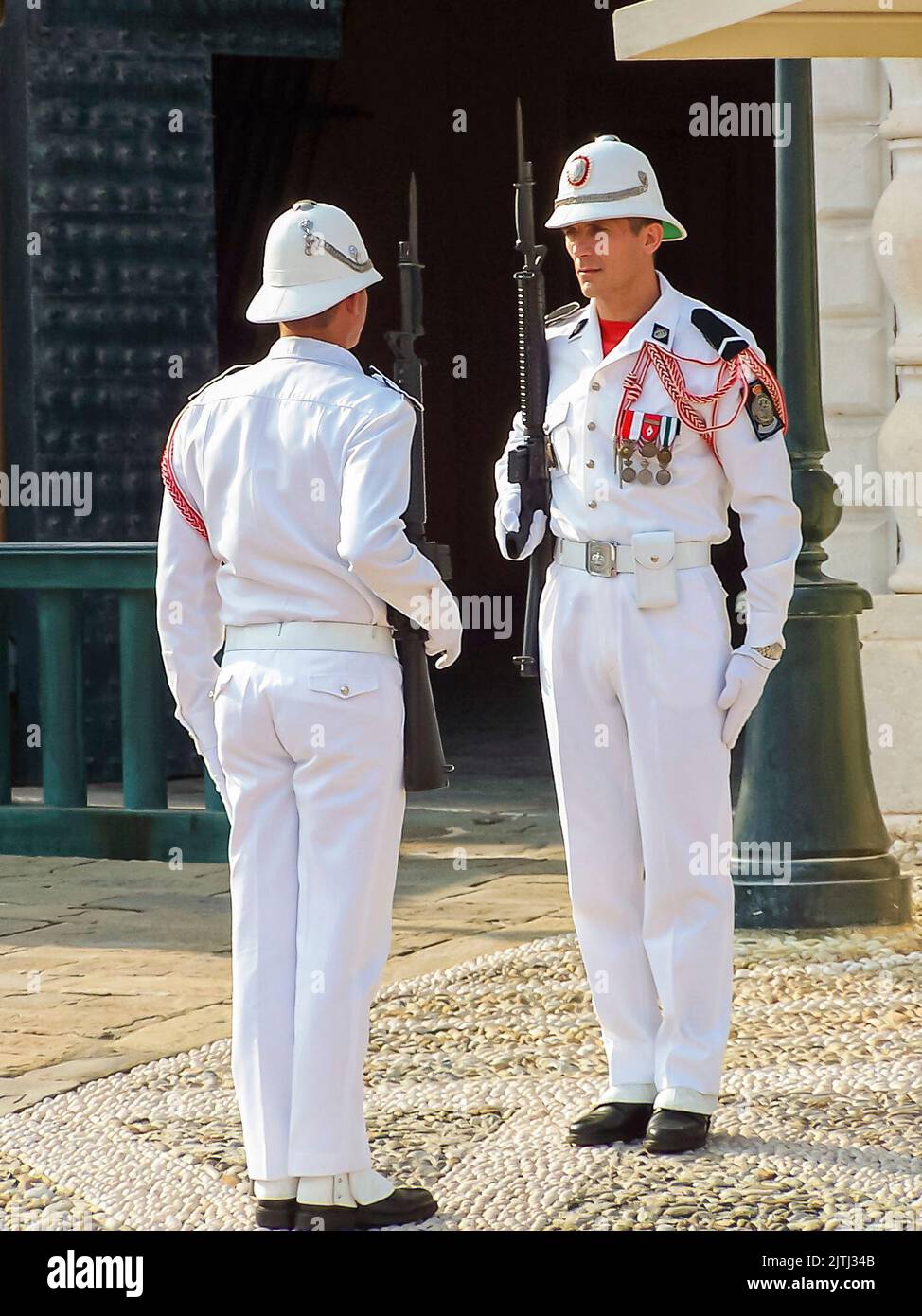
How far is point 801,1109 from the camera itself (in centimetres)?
462

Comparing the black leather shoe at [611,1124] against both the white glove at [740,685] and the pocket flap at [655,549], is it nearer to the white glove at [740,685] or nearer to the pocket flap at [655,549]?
the white glove at [740,685]

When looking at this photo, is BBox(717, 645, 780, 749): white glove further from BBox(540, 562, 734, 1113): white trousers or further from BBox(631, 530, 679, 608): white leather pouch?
BBox(631, 530, 679, 608): white leather pouch

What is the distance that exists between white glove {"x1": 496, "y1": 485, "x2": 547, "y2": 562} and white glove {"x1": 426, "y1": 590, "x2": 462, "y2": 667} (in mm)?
686

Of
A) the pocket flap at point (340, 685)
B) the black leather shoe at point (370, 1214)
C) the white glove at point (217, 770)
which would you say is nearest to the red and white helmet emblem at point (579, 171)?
the pocket flap at point (340, 685)

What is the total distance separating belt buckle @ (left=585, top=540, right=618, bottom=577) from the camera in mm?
4410

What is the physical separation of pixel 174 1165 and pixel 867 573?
16.4ft

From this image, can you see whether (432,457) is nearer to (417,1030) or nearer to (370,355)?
(370,355)

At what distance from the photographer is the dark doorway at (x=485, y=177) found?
15641 mm

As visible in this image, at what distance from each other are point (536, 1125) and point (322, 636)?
4.34ft

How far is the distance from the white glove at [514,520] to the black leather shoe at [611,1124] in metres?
1.15

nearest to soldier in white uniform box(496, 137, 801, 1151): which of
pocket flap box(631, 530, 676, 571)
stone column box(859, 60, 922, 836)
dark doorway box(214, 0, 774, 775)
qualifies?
pocket flap box(631, 530, 676, 571)

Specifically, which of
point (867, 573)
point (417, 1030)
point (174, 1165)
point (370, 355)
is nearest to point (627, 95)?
Answer: point (370, 355)

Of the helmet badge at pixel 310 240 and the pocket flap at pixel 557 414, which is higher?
the helmet badge at pixel 310 240
